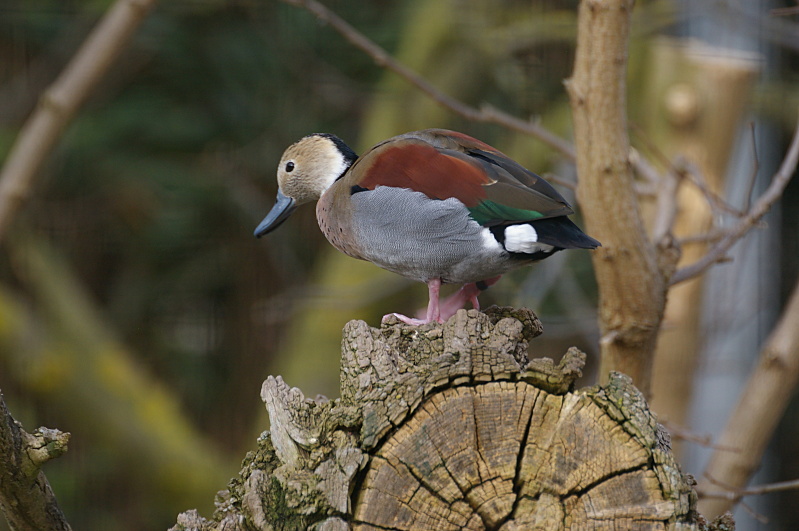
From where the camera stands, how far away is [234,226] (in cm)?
530

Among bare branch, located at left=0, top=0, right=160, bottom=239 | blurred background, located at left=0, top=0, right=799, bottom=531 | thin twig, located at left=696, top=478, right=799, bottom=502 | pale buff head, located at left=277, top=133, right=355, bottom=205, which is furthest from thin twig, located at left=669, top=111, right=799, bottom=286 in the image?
bare branch, located at left=0, top=0, right=160, bottom=239

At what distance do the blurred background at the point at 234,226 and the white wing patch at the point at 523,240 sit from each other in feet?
7.05

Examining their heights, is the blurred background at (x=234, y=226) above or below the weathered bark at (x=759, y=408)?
above

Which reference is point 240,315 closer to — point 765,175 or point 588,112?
point 765,175

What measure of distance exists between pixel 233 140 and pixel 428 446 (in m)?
4.18

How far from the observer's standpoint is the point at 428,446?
1265 mm

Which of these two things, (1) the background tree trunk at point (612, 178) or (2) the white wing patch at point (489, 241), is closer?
(2) the white wing patch at point (489, 241)

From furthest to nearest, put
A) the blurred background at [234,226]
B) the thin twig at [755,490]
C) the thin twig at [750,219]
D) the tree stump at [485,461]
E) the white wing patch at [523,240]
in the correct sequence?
the blurred background at [234,226], the thin twig at [750,219], the thin twig at [755,490], the white wing patch at [523,240], the tree stump at [485,461]

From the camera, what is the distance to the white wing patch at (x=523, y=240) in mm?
1691

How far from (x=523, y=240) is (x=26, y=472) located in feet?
3.07

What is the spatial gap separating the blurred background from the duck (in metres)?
2.08

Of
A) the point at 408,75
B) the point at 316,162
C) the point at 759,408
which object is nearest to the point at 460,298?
the point at 316,162

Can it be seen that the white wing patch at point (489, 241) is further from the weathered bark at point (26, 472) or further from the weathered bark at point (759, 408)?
the weathered bark at point (759, 408)

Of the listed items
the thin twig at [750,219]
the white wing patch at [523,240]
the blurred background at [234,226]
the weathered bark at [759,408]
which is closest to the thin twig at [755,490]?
the weathered bark at [759,408]
